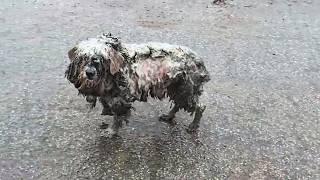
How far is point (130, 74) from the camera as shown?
3717 millimetres

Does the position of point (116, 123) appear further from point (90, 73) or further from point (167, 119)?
point (90, 73)

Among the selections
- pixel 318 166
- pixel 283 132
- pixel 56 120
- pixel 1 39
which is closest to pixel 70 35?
pixel 1 39

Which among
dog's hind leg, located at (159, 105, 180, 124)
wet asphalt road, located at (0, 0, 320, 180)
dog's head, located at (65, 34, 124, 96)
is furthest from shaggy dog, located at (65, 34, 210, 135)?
wet asphalt road, located at (0, 0, 320, 180)

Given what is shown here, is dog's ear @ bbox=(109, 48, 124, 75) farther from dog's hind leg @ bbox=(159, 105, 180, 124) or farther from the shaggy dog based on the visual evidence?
dog's hind leg @ bbox=(159, 105, 180, 124)

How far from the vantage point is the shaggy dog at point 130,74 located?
3.47 m

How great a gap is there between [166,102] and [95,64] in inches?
53.4

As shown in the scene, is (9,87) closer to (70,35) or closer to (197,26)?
(70,35)

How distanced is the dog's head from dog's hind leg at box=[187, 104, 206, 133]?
2.79 ft

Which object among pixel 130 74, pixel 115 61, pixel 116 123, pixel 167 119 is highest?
pixel 115 61

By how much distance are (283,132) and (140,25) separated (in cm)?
282

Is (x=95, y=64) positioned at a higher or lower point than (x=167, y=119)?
higher

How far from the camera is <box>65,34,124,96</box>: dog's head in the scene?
3.43 meters

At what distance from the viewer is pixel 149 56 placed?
3.81m

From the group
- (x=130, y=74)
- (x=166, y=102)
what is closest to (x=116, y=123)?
(x=130, y=74)
